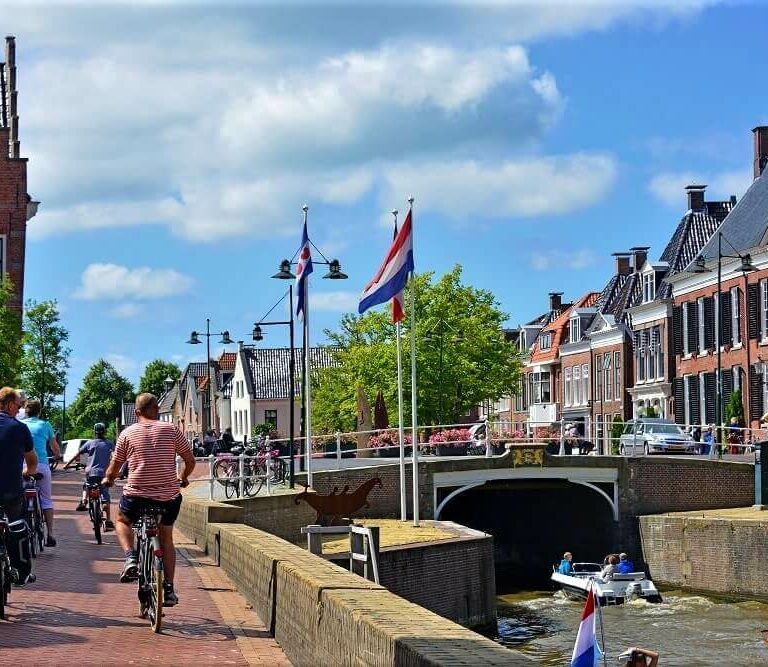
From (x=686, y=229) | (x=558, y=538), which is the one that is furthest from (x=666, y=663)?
(x=686, y=229)

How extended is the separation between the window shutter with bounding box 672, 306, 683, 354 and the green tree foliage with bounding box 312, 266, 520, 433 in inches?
329

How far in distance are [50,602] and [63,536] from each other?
8.56 m

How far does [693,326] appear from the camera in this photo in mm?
60812

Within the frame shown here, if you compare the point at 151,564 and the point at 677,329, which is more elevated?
the point at 677,329

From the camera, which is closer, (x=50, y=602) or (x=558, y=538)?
(x=50, y=602)

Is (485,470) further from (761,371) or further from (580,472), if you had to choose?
(761,371)

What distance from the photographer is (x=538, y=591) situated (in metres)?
41.8

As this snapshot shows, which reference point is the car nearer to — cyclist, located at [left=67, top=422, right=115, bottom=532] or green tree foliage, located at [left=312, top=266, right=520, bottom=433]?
green tree foliage, located at [left=312, top=266, right=520, bottom=433]

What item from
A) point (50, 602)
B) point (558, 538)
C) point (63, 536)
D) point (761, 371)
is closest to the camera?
point (50, 602)

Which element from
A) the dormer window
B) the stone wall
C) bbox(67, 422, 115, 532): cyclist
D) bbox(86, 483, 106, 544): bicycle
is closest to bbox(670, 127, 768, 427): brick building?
the dormer window

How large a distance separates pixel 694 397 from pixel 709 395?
186 cm

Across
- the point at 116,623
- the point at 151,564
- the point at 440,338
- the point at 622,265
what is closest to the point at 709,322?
the point at 440,338

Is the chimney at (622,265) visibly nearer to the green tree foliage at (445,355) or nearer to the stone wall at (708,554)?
the green tree foliage at (445,355)

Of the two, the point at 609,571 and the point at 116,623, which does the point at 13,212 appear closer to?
the point at 609,571
